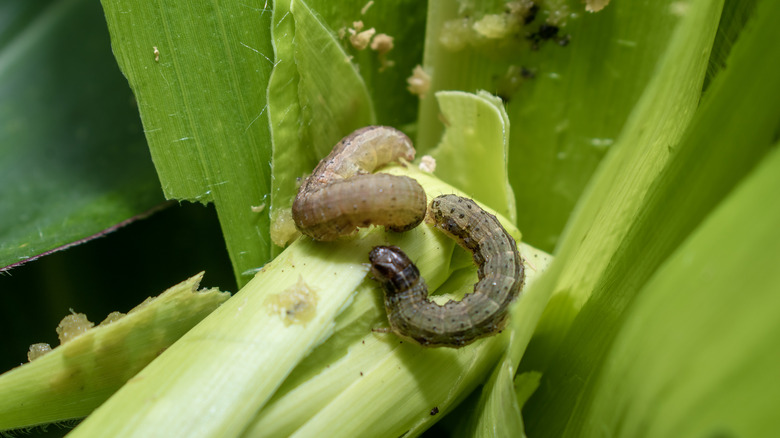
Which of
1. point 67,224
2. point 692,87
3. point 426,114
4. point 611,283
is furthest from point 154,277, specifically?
point 692,87

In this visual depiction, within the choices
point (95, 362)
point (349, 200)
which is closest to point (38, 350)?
point (95, 362)

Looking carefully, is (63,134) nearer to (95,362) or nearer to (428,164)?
(95,362)

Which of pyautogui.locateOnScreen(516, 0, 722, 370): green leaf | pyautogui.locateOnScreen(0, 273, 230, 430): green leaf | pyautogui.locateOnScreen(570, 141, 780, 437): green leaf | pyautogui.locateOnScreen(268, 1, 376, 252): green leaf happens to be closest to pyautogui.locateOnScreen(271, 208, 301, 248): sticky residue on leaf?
pyautogui.locateOnScreen(268, 1, 376, 252): green leaf

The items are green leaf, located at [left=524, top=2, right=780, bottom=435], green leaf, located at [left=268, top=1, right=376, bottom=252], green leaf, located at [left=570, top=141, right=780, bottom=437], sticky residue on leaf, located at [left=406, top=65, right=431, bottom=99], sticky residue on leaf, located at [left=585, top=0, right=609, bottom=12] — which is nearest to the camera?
green leaf, located at [left=570, top=141, right=780, bottom=437]

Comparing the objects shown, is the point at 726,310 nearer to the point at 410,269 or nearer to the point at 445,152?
the point at 410,269

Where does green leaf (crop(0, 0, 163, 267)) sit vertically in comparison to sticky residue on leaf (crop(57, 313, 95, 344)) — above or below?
above

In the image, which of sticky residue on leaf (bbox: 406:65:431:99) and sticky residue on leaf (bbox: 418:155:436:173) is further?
sticky residue on leaf (bbox: 406:65:431:99)

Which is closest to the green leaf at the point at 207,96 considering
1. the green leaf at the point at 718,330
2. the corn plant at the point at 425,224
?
the corn plant at the point at 425,224

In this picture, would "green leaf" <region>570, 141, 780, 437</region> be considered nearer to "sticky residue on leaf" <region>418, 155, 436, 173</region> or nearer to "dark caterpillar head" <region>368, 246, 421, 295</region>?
"dark caterpillar head" <region>368, 246, 421, 295</region>
